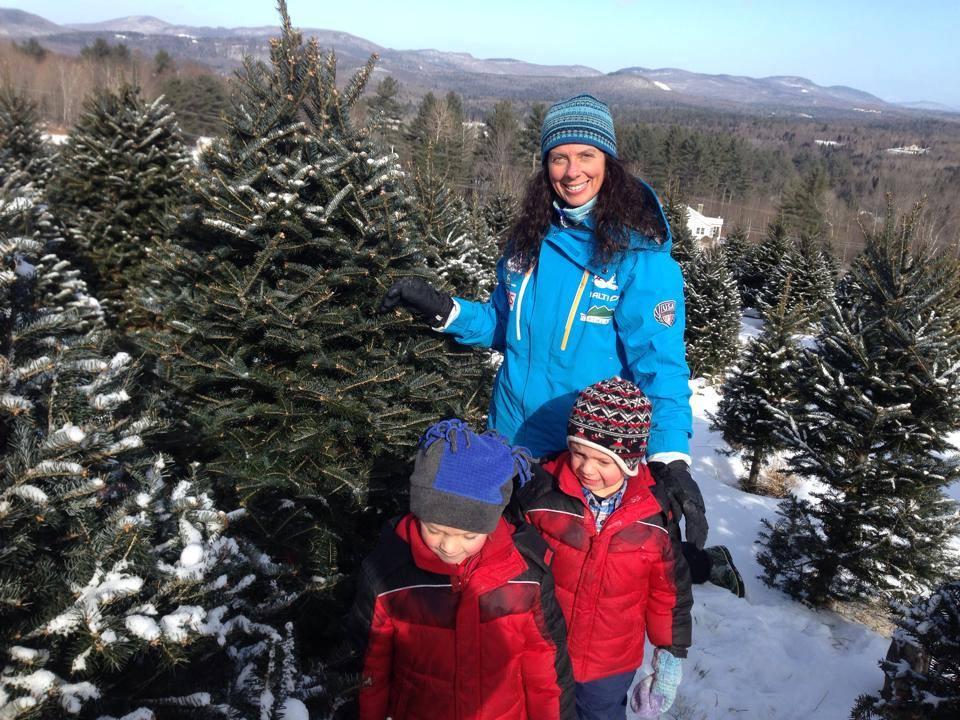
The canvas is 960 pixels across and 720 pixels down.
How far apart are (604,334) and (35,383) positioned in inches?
77.9

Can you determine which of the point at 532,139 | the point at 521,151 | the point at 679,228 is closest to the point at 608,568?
the point at 679,228

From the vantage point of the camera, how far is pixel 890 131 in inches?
5477

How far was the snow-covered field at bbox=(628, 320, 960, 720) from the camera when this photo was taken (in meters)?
4.22

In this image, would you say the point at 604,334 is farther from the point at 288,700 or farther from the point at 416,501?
the point at 288,700

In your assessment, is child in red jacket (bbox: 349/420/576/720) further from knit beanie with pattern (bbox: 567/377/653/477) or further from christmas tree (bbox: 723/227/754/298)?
christmas tree (bbox: 723/227/754/298)

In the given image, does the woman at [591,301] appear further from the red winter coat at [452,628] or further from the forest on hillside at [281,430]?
the red winter coat at [452,628]

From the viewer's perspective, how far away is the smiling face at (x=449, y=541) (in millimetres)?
1848

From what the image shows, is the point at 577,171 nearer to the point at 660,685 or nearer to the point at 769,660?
the point at 660,685

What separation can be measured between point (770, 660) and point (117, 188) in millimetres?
10231

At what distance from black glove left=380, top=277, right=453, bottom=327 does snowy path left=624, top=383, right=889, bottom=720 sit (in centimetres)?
319

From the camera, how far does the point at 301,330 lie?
2963 millimetres

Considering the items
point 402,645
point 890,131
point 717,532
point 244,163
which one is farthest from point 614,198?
point 890,131

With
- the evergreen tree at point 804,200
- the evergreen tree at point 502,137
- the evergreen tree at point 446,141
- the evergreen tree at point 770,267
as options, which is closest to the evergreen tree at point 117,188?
the evergreen tree at point 446,141

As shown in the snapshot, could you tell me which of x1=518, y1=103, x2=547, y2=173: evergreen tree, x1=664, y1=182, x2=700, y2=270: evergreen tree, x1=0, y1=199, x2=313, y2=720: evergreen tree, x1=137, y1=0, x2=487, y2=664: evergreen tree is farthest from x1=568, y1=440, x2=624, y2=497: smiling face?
x1=518, y1=103, x2=547, y2=173: evergreen tree
